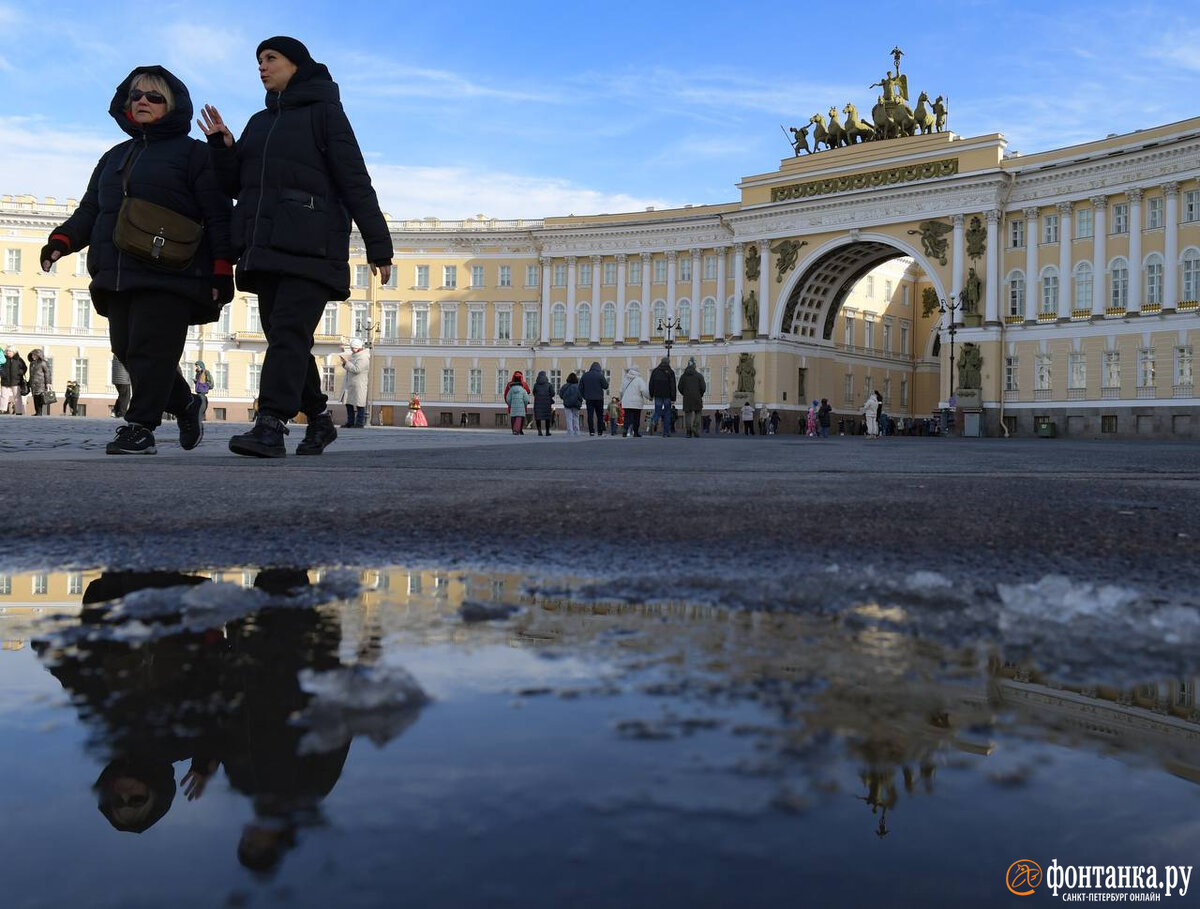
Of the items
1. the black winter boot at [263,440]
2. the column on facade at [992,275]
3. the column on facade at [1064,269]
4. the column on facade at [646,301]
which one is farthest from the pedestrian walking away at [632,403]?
the column on facade at [646,301]

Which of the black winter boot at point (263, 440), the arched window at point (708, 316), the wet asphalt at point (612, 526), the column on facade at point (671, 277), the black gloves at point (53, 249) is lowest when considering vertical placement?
the wet asphalt at point (612, 526)

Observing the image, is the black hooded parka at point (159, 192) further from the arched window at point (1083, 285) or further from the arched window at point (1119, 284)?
the arched window at point (1083, 285)

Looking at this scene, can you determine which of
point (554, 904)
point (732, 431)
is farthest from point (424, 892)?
point (732, 431)

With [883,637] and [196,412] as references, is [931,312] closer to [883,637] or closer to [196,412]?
[196,412]

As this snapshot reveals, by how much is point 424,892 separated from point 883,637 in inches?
30.1

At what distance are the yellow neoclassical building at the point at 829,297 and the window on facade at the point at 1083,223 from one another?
0.07 m

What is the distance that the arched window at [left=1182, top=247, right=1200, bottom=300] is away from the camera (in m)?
36.7

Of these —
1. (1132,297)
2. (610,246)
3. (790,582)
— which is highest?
(610,246)

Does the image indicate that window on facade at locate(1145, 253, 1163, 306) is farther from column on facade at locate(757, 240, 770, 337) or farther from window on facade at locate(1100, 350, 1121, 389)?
column on facade at locate(757, 240, 770, 337)

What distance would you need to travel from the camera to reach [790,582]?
1.67 metres

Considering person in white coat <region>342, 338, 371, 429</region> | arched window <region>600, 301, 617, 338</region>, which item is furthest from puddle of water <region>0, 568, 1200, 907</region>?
arched window <region>600, 301, 617, 338</region>

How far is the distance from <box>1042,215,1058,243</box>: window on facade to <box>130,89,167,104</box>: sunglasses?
129 feet

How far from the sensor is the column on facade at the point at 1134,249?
38.1m

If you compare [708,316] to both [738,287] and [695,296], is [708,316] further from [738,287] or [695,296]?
[738,287]
